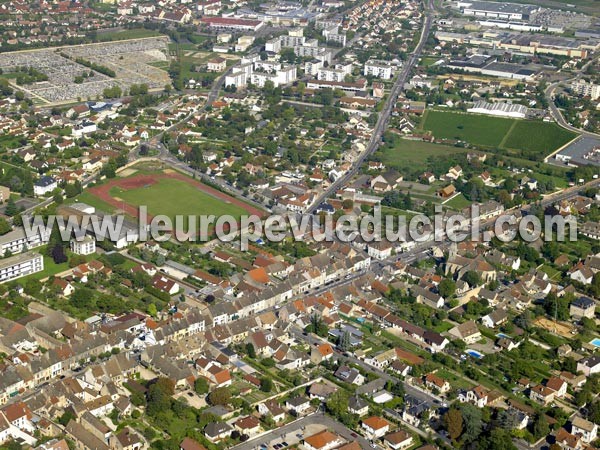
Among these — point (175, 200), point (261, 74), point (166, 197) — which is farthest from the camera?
point (261, 74)

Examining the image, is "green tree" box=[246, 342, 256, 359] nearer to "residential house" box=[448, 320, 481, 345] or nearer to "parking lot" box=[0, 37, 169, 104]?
"residential house" box=[448, 320, 481, 345]

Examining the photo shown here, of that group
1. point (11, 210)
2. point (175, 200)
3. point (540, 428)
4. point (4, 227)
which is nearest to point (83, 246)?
point (4, 227)

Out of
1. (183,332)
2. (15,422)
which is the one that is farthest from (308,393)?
(15,422)

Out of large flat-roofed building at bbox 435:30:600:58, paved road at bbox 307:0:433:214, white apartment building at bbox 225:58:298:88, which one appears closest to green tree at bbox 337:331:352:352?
paved road at bbox 307:0:433:214

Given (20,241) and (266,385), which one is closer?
(266,385)

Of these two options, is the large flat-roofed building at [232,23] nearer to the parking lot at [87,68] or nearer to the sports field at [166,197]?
the parking lot at [87,68]

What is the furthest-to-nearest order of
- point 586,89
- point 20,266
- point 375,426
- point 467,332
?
point 586,89, point 20,266, point 467,332, point 375,426

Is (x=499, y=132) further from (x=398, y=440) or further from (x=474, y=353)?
(x=398, y=440)
